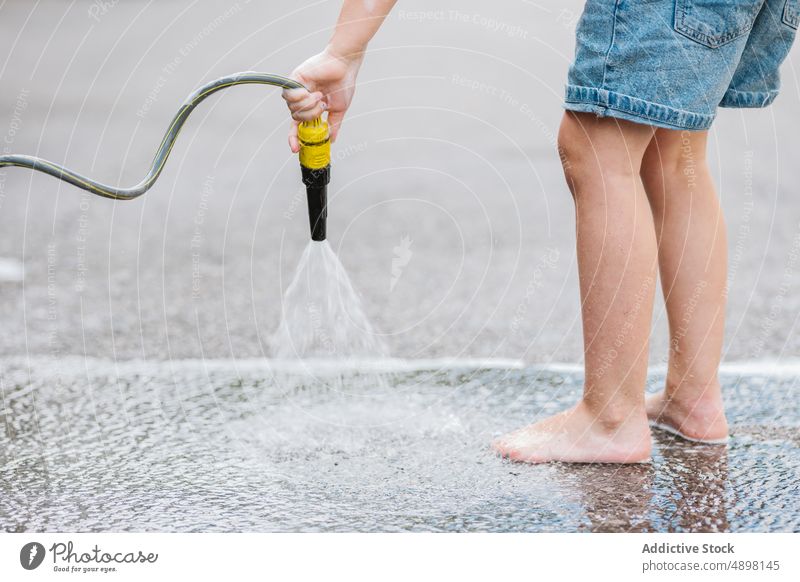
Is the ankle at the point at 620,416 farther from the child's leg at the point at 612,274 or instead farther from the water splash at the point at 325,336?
the water splash at the point at 325,336

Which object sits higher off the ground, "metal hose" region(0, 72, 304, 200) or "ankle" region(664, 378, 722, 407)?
"metal hose" region(0, 72, 304, 200)

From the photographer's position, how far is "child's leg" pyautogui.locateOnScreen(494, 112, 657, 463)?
167 cm

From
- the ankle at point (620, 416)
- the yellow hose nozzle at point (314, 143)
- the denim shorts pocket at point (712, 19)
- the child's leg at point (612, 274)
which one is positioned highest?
the denim shorts pocket at point (712, 19)

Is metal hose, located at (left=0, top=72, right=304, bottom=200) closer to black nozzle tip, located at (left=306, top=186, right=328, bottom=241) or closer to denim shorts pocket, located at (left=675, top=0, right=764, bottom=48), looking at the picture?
black nozzle tip, located at (left=306, top=186, right=328, bottom=241)

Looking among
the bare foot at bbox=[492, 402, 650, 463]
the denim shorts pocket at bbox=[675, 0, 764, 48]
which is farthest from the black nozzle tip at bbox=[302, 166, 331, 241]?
the denim shorts pocket at bbox=[675, 0, 764, 48]

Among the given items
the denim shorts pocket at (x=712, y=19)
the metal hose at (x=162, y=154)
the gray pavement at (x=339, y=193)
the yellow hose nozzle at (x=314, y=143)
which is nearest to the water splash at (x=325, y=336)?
the gray pavement at (x=339, y=193)

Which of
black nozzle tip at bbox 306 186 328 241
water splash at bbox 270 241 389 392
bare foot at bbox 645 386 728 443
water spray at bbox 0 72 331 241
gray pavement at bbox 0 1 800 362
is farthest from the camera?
gray pavement at bbox 0 1 800 362

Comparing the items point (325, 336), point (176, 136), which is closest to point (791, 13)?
point (176, 136)

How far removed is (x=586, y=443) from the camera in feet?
5.79

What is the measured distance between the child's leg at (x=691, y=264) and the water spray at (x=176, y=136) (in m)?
0.59

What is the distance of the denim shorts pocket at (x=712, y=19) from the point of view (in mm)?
1556

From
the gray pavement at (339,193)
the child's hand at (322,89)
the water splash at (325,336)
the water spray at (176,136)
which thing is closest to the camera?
the water spray at (176,136)
